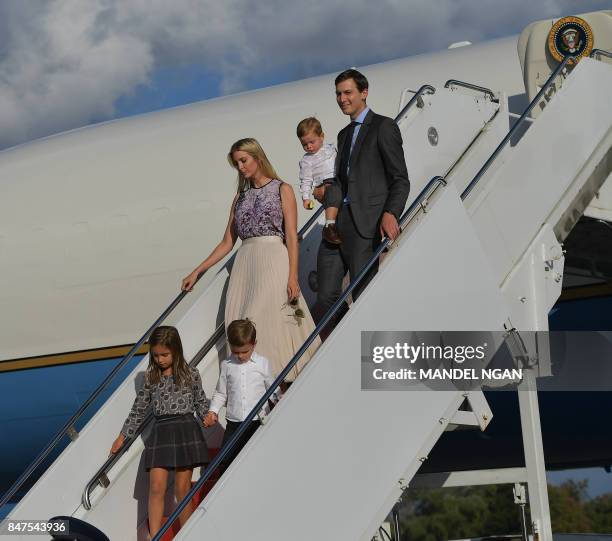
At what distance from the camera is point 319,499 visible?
14.9 ft

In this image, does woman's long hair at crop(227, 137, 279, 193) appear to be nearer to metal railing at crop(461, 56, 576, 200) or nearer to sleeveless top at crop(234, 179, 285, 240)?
sleeveless top at crop(234, 179, 285, 240)

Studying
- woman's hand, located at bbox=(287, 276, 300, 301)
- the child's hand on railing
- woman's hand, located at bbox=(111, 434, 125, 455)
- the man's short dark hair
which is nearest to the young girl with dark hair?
the child's hand on railing

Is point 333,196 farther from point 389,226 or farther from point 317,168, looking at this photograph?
point 389,226

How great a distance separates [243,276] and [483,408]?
144 cm

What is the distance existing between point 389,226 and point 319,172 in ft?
2.34

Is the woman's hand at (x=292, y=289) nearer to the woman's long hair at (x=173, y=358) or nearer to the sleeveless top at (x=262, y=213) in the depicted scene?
the sleeveless top at (x=262, y=213)

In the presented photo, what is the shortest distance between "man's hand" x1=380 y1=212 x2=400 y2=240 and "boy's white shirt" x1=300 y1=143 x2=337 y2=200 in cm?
59

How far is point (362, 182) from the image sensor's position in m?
5.41

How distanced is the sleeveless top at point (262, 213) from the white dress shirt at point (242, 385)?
2.69 ft

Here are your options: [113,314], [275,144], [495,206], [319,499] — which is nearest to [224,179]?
[275,144]

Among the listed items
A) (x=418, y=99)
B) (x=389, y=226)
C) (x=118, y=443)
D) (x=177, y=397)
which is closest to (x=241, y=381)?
(x=177, y=397)

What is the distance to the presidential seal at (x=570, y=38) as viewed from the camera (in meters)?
6.79

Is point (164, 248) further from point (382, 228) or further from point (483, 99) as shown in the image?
point (382, 228)

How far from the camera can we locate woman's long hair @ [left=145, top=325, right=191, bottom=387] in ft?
17.2
